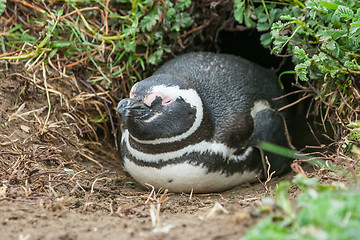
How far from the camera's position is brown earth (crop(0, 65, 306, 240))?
1.79m

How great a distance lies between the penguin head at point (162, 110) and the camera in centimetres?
262

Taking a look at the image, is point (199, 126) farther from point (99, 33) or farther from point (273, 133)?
point (99, 33)

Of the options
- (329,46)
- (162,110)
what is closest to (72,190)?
(162,110)

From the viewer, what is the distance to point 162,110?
2641mm

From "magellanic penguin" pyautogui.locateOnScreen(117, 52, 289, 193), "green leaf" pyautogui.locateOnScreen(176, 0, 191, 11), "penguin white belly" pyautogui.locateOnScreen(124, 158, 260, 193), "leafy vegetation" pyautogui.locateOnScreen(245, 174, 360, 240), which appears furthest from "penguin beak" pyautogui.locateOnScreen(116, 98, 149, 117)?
"leafy vegetation" pyautogui.locateOnScreen(245, 174, 360, 240)

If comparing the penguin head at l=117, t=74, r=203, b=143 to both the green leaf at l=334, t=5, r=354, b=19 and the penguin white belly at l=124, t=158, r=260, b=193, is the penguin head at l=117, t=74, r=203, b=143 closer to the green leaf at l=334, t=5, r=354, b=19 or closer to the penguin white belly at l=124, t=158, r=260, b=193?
the penguin white belly at l=124, t=158, r=260, b=193

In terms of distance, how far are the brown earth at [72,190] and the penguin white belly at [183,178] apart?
6cm

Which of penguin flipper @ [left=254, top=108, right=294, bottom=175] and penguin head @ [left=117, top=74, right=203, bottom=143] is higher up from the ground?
penguin head @ [left=117, top=74, right=203, bottom=143]

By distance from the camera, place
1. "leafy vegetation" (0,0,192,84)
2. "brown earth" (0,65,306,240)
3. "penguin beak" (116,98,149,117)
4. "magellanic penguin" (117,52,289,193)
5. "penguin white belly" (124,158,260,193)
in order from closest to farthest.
Result: "brown earth" (0,65,306,240), "penguin beak" (116,98,149,117), "magellanic penguin" (117,52,289,193), "penguin white belly" (124,158,260,193), "leafy vegetation" (0,0,192,84)

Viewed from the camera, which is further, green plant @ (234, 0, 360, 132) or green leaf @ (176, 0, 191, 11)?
green leaf @ (176, 0, 191, 11)

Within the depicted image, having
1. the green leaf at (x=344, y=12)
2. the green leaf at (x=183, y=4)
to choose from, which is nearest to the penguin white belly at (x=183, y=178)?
the green leaf at (x=344, y=12)

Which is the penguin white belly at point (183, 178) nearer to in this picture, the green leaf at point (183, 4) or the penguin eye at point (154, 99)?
the penguin eye at point (154, 99)

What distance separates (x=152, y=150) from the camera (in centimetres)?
277

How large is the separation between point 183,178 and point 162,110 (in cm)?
43
